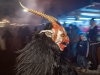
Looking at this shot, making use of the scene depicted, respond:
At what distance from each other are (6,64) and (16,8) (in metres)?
11.9

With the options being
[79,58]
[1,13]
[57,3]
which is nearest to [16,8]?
[1,13]

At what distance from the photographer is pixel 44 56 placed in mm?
2150

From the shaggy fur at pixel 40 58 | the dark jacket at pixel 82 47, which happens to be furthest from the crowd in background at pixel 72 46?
the shaggy fur at pixel 40 58

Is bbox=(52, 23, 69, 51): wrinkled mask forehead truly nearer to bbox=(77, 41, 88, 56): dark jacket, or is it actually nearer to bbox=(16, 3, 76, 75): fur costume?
bbox=(16, 3, 76, 75): fur costume

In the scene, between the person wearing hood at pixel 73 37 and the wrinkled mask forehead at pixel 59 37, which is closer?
the wrinkled mask forehead at pixel 59 37

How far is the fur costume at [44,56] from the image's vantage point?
2.13 m

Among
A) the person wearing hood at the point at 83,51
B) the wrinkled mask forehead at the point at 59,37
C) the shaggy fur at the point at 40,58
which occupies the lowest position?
the person wearing hood at the point at 83,51

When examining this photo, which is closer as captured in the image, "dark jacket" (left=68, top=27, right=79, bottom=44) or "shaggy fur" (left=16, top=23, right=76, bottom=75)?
"shaggy fur" (left=16, top=23, right=76, bottom=75)

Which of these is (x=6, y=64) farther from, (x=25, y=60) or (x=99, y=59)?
(x=25, y=60)

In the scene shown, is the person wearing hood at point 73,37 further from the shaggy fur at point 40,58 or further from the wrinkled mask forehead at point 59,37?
the shaggy fur at point 40,58

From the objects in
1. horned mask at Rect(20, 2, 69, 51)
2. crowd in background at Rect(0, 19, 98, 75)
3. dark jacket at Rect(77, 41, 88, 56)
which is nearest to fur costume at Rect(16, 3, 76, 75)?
horned mask at Rect(20, 2, 69, 51)

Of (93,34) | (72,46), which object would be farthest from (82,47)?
(72,46)

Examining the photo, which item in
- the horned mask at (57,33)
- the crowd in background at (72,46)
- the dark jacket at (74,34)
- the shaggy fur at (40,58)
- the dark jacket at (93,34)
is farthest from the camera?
the dark jacket at (74,34)

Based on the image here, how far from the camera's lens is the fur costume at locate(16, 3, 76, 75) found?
6.98 ft
